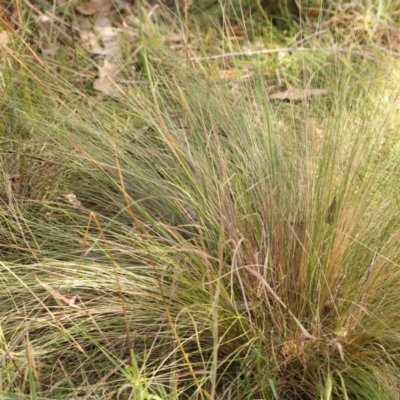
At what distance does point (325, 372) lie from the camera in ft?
6.14

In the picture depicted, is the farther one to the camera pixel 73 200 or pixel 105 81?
pixel 105 81

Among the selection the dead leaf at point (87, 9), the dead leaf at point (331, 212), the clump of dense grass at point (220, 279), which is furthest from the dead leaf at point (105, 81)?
the dead leaf at point (331, 212)

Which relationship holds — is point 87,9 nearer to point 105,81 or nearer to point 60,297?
point 105,81

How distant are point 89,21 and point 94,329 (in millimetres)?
2370

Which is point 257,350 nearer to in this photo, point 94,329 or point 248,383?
point 248,383

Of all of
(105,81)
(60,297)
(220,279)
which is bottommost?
(105,81)

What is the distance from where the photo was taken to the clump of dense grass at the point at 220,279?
1832mm

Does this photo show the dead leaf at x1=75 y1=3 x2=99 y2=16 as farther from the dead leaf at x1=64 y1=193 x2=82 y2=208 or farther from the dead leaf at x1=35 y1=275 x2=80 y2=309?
the dead leaf at x1=35 y1=275 x2=80 y2=309

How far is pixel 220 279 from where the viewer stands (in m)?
1.81

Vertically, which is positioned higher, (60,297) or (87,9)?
(60,297)

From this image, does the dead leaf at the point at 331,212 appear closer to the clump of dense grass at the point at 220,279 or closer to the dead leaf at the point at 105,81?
the clump of dense grass at the point at 220,279

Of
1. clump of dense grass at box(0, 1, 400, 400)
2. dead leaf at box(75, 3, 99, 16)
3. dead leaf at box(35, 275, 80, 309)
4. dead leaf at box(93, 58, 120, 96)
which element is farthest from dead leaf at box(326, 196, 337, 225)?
dead leaf at box(75, 3, 99, 16)

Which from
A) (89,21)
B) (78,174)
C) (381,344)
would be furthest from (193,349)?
(89,21)

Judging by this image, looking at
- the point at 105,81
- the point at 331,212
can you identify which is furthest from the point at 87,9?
the point at 331,212
